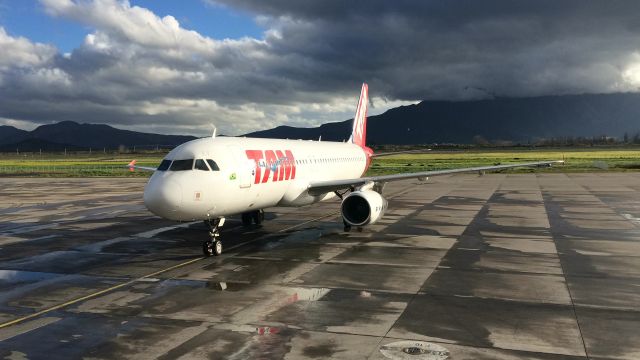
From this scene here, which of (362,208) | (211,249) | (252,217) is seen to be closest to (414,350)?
(211,249)

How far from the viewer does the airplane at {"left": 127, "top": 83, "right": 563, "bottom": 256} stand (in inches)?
603

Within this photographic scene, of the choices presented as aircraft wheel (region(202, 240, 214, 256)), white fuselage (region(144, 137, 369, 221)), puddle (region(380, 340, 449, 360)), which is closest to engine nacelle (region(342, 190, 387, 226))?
white fuselage (region(144, 137, 369, 221))

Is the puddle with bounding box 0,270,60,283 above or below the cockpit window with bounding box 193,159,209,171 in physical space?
below

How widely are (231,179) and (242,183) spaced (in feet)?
2.27

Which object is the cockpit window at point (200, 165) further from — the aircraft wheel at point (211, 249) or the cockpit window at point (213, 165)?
the aircraft wheel at point (211, 249)

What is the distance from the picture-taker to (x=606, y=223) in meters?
24.4

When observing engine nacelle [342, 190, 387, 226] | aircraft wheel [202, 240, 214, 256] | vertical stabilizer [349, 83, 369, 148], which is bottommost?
aircraft wheel [202, 240, 214, 256]

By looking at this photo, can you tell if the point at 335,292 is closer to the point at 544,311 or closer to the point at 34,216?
the point at 544,311

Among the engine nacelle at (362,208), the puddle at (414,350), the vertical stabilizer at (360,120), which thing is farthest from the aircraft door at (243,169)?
the vertical stabilizer at (360,120)

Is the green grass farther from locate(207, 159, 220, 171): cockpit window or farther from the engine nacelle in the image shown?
locate(207, 159, 220, 171): cockpit window

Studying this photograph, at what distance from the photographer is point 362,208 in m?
21.1

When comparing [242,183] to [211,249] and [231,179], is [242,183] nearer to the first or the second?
[231,179]

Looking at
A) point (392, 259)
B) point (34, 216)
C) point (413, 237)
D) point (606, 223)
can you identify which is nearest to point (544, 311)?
point (392, 259)

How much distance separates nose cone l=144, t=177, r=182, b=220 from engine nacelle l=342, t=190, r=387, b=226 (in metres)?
8.08
